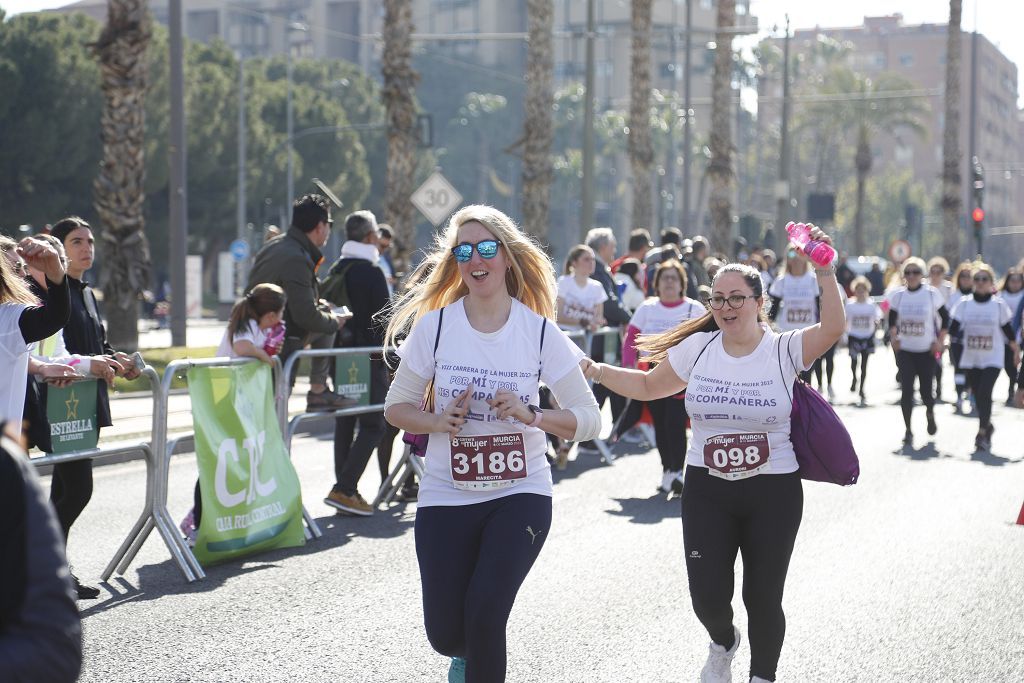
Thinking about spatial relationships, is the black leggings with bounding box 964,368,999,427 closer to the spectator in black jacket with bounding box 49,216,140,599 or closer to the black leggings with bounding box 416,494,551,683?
the spectator in black jacket with bounding box 49,216,140,599

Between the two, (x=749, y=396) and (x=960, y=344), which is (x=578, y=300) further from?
(x=749, y=396)

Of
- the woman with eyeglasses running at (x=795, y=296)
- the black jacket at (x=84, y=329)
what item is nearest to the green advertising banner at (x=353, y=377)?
the black jacket at (x=84, y=329)

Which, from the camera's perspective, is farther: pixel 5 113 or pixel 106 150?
pixel 5 113

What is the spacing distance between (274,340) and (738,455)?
13.3 feet

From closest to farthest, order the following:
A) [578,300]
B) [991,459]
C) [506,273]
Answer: [506,273], [578,300], [991,459]

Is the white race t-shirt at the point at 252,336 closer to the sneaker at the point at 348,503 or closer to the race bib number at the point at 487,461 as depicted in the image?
the sneaker at the point at 348,503

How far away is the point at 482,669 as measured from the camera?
14.2ft

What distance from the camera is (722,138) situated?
31.4m

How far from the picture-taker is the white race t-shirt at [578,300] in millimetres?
13297

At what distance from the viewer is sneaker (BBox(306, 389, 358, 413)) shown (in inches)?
387

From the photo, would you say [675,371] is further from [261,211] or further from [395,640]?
[261,211]

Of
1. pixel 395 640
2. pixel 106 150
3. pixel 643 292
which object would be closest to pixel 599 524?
pixel 395 640

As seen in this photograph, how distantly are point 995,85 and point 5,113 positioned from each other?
126 meters

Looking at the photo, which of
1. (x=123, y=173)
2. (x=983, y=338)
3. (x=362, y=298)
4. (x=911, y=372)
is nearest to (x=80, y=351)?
(x=362, y=298)
